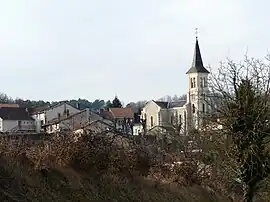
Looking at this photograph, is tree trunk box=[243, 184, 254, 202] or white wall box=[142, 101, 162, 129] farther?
white wall box=[142, 101, 162, 129]

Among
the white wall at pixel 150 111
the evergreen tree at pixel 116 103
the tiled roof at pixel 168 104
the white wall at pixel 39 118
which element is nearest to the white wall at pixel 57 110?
the white wall at pixel 39 118

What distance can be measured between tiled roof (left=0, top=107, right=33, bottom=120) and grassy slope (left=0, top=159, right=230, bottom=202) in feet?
217

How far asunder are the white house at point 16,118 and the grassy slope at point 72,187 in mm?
64806

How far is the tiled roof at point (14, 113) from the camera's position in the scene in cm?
8395

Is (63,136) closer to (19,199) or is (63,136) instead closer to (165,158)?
(19,199)

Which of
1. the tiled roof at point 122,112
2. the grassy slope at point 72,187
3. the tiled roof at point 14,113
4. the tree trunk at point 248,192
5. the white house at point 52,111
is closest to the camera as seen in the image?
the grassy slope at point 72,187

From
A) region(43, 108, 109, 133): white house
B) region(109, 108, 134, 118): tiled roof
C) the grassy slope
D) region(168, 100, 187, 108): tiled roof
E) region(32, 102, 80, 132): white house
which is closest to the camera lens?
the grassy slope

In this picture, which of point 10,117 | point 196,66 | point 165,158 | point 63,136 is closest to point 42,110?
point 10,117

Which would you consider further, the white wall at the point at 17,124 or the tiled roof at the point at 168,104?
the tiled roof at the point at 168,104

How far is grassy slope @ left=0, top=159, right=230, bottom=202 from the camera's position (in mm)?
14789

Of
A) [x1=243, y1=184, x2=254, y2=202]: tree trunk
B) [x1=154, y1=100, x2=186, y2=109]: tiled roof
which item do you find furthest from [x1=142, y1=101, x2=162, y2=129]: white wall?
[x1=243, y1=184, x2=254, y2=202]: tree trunk

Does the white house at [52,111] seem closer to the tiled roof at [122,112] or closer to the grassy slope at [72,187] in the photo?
the tiled roof at [122,112]

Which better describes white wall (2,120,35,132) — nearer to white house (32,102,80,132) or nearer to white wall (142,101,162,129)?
white house (32,102,80,132)

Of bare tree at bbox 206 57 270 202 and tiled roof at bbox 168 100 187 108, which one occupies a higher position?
tiled roof at bbox 168 100 187 108
